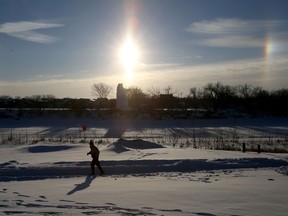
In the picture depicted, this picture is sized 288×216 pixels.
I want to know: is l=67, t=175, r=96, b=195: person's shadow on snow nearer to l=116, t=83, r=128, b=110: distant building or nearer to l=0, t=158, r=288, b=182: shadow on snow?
l=0, t=158, r=288, b=182: shadow on snow

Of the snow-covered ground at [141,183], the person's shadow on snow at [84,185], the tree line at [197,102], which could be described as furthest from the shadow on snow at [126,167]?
the tree line at [197,102]

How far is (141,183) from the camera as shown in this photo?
51.1 feet

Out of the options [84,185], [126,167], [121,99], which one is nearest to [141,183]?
[84,185]

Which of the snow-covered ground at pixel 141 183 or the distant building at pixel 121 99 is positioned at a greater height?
the distant building at pixel 121 99

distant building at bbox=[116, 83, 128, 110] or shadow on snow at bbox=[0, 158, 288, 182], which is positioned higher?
distant building at bbox=[116, 83, 128, 110]

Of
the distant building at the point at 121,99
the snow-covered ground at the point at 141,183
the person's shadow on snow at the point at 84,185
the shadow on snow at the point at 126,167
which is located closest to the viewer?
the snow-covered ground at the point at 141,183

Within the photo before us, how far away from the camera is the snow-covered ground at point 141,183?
10.8 metres

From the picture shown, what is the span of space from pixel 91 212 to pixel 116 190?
359cm

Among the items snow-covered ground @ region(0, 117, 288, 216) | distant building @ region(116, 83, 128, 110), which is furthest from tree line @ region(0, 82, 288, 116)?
snow-covered ground @ region(0, 117, 288, 216)

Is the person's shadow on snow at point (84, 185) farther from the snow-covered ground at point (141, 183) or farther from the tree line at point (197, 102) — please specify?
the tree line at point (197, 102)

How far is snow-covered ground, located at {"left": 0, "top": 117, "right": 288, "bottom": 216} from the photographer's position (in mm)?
10812

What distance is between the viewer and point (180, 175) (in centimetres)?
1777

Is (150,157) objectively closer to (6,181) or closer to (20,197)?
(6,181)

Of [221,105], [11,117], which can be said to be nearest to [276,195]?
[11,117]
